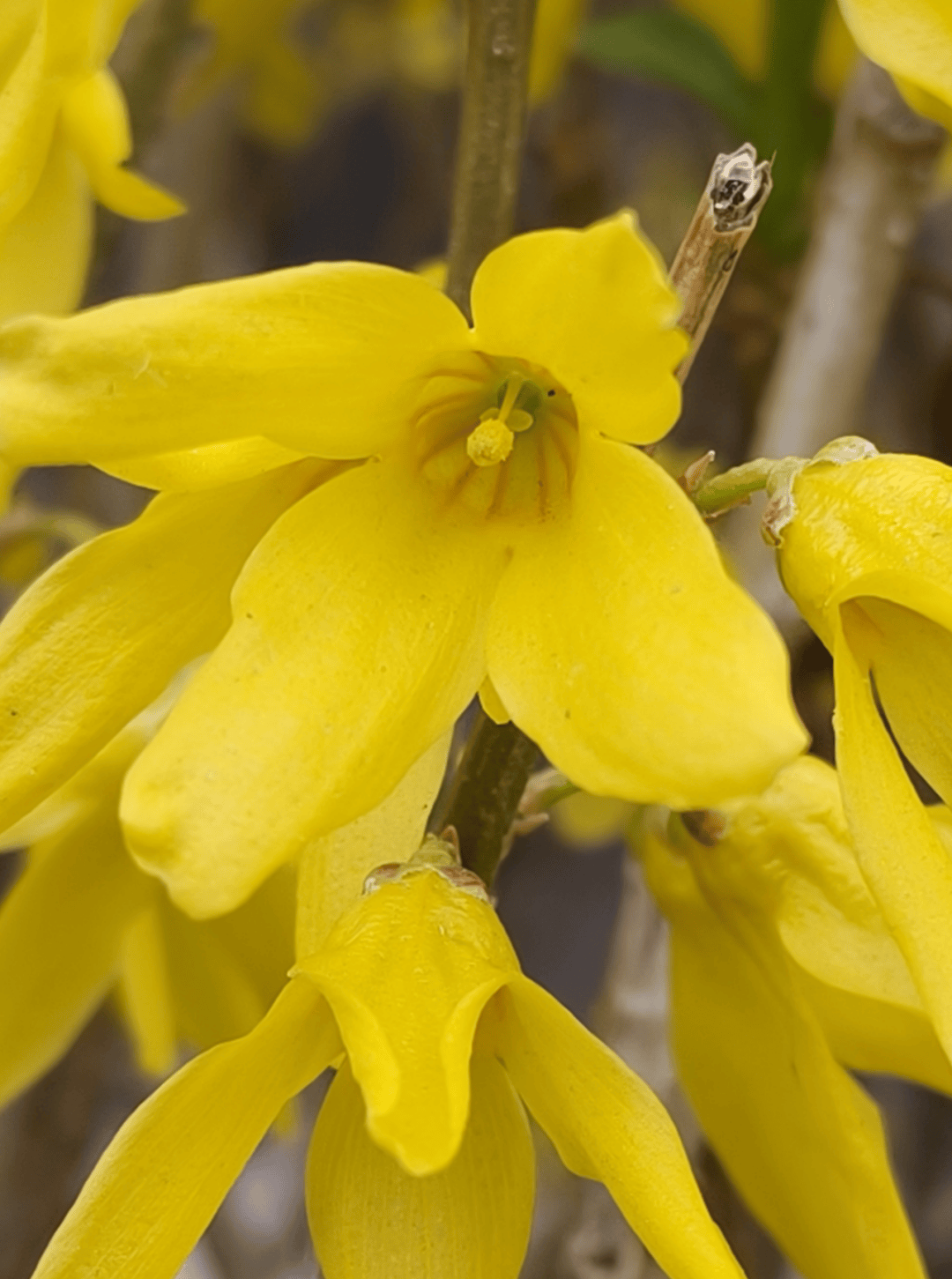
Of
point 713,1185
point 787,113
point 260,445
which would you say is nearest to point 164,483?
point 260,445

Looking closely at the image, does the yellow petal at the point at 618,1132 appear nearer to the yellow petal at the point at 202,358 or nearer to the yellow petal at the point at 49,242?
the yellow petal at the point at 202,358

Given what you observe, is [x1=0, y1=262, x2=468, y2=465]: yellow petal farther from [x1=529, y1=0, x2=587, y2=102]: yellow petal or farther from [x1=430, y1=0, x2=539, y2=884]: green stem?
[x1=529, y1=0, x2=587, y2=102]: yellow petal

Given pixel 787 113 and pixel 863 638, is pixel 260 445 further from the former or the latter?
pixel 787 113

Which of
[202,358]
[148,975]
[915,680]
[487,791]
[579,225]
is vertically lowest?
[148,975]

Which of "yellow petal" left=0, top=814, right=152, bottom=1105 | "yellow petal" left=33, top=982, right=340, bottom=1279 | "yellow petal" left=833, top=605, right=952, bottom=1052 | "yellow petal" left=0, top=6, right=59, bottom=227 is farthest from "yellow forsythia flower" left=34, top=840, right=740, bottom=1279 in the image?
"yellow petal" left=0, top=6, right=59, bottom=227

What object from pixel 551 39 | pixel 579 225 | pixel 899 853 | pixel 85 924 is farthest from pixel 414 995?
pixel 579 225

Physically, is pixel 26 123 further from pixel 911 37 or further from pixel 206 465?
pixel 911 37

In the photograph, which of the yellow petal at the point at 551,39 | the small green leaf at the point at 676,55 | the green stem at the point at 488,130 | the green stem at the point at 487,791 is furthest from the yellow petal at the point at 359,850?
the small green leaf at the point at 676,55
